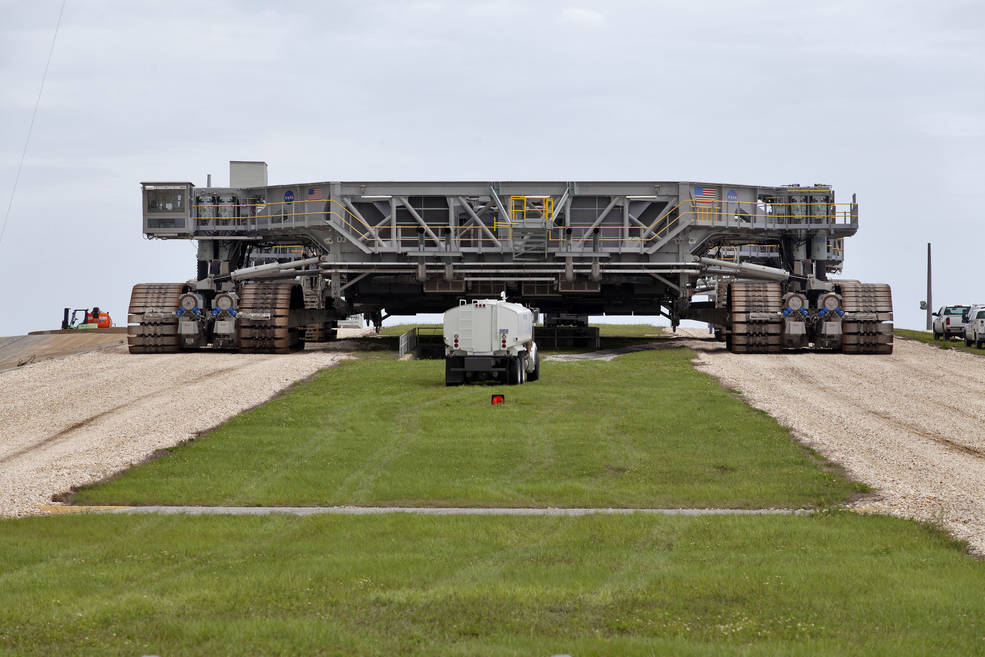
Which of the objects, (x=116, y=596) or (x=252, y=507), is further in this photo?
(x=252, y=507)

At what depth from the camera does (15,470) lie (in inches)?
734

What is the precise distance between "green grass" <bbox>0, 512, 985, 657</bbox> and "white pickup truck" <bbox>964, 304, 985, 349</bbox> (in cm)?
3741

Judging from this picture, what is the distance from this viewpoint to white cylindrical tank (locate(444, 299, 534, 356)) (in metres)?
30.3

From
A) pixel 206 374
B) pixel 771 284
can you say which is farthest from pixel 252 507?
pixel 771 284

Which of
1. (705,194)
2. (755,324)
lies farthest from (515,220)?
(755,324)

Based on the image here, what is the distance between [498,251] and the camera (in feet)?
145

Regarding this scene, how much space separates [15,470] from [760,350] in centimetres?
3112

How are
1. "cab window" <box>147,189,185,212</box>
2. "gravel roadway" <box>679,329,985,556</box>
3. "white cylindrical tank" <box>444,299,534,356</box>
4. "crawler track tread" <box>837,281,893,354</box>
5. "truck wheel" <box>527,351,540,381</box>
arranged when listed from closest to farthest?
"gravel roadway" <box>679,329,985,556</box> < "white cylindrical tank" <box>444,299,534,356</box> < "truck wheel" <box>527,351,540,381</box> < "crawler track tread" <box>837,281,893,354</box> < "cab window" <box>147,189,185,212</box>

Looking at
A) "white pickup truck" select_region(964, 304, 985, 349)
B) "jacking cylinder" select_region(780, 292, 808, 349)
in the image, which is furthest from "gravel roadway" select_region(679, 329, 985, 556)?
"white pickup truck" select_region(964, 304, 985, 349)

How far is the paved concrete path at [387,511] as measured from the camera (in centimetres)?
1508

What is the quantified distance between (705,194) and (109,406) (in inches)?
1050

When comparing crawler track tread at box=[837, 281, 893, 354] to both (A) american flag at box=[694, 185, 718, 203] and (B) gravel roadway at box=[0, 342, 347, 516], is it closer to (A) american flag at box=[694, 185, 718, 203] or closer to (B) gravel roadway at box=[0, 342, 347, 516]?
(A) american flag at box=[694, 185, 718, 203]

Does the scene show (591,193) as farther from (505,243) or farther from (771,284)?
(771,284)

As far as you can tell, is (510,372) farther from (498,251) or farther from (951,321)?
(951,321)
